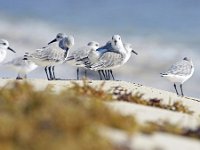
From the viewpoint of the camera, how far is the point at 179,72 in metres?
24.5

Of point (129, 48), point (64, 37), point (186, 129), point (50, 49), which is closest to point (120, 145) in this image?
point (186, 129)

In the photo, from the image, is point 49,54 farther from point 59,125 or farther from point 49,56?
point 59,125

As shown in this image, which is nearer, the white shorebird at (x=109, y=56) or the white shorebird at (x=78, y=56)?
the white shorebird at (x=109, y=56)

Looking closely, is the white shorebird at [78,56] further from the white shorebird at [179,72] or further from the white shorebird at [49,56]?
the white shorebird at [179,72]

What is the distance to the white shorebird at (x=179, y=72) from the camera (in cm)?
2408

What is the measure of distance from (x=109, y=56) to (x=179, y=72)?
Answer: 111 inches

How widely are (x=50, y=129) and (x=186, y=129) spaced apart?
2.19 meters

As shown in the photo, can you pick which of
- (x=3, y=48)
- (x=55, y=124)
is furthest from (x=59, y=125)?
(x=3, y=48)

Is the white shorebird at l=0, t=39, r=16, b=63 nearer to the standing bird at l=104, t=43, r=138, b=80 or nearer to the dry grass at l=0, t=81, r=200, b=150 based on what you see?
the standing bird at l=104, t=43, r=138, b=80

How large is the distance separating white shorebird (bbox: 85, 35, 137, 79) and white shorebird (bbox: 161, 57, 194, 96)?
1751 millimetres

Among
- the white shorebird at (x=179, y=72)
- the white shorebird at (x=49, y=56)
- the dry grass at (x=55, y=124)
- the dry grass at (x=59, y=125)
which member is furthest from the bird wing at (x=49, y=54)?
the dry grass at (x=55, y=124)

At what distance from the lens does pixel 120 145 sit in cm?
555

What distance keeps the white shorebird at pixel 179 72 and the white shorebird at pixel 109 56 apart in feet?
5.74

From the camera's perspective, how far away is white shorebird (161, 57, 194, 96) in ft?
79.0
